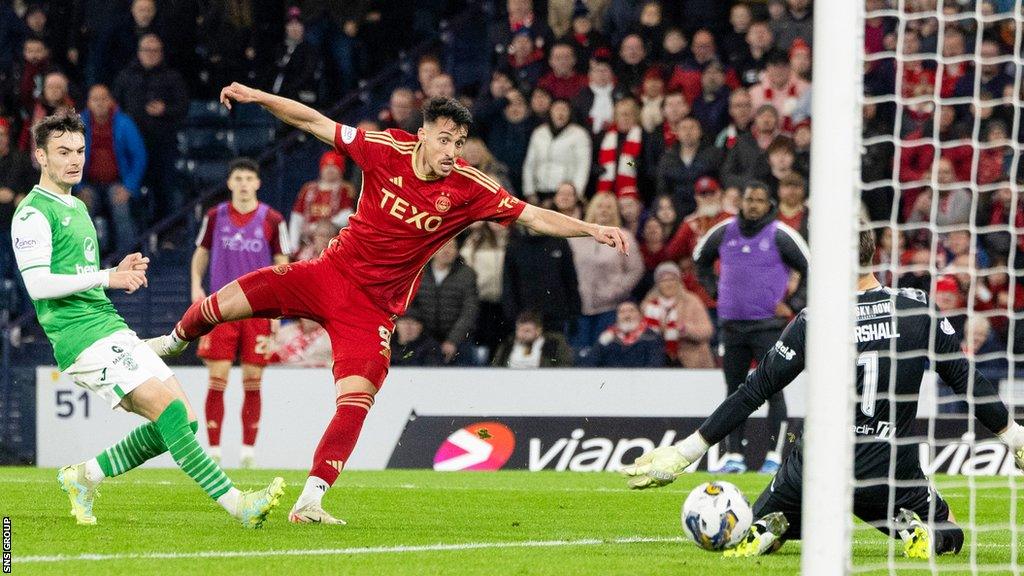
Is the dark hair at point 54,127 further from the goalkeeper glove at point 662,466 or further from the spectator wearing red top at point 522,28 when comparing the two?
the spectator wearing red top at point 522,28

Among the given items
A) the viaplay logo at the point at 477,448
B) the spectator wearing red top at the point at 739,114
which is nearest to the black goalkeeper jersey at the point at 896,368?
the viaplay logo at the point at 477,448

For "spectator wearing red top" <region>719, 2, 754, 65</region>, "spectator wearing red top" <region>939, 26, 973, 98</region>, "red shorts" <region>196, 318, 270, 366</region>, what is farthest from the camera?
"spectator wearing red top" <region>719, 2, 754, 65</region>

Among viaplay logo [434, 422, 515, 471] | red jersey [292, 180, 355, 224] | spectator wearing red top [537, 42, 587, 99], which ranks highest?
spectator wearing red top [537, 42, 587, 99]

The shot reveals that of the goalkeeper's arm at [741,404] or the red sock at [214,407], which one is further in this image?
the red sock at [214,407]

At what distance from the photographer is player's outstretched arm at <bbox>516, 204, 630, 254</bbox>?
7.74 m

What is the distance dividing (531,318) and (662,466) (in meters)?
6.99

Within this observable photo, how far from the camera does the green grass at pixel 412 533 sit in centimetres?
A: 607

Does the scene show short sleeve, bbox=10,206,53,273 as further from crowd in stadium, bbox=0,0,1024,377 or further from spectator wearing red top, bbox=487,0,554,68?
spectator wearing red top, bbox=487,0,554,68

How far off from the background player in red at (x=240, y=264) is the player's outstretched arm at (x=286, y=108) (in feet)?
13.3

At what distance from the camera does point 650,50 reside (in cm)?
1598

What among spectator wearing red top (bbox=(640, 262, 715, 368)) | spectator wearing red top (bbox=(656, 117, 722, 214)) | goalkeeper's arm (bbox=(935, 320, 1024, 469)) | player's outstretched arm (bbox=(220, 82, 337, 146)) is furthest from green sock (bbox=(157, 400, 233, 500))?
spectator wearing red top (bbox=(656, 117, 722, 214))

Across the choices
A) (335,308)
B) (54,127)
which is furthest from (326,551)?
(54,127)

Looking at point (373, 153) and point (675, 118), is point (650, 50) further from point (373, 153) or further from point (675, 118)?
point (373, 153)

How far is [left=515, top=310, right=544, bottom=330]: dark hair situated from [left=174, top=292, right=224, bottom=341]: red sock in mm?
5637
